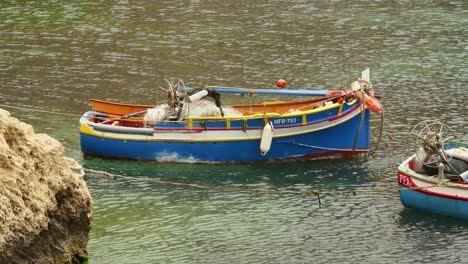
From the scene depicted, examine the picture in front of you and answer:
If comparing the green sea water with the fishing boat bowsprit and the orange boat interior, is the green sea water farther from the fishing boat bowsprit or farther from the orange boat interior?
the orange boat interior

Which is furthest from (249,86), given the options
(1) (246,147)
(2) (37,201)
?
(2) (37,201)

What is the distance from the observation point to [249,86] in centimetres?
3622

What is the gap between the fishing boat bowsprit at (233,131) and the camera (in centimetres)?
2706

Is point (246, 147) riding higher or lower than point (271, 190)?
higher

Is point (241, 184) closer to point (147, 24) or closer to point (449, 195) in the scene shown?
point (449, 195)

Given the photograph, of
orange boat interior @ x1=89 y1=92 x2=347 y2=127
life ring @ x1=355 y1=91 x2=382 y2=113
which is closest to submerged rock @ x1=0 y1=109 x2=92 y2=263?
orange boat interior @ x1=89 y1=92 x2=347 y2=127

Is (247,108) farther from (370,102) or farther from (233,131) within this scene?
(370,102)

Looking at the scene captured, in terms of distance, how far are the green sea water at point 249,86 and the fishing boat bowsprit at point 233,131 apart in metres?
0.38

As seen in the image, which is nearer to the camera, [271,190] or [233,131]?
[271,190]

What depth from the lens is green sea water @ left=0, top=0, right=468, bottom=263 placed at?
22125mm

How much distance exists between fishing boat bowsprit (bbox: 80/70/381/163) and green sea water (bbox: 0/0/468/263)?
381 millimetres

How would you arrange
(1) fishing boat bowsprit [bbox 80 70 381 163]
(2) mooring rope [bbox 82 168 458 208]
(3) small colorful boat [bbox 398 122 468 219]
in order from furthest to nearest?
(1) fishing boat bowsprit [bbox 80 70 381 163] < (2) mooring rope [bbox 82 168 458 208] < (3) small colorful boat [bbox 398 122 468 219]

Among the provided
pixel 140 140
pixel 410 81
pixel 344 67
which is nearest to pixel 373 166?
pixel 140 140

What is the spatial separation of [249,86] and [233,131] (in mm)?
9316
